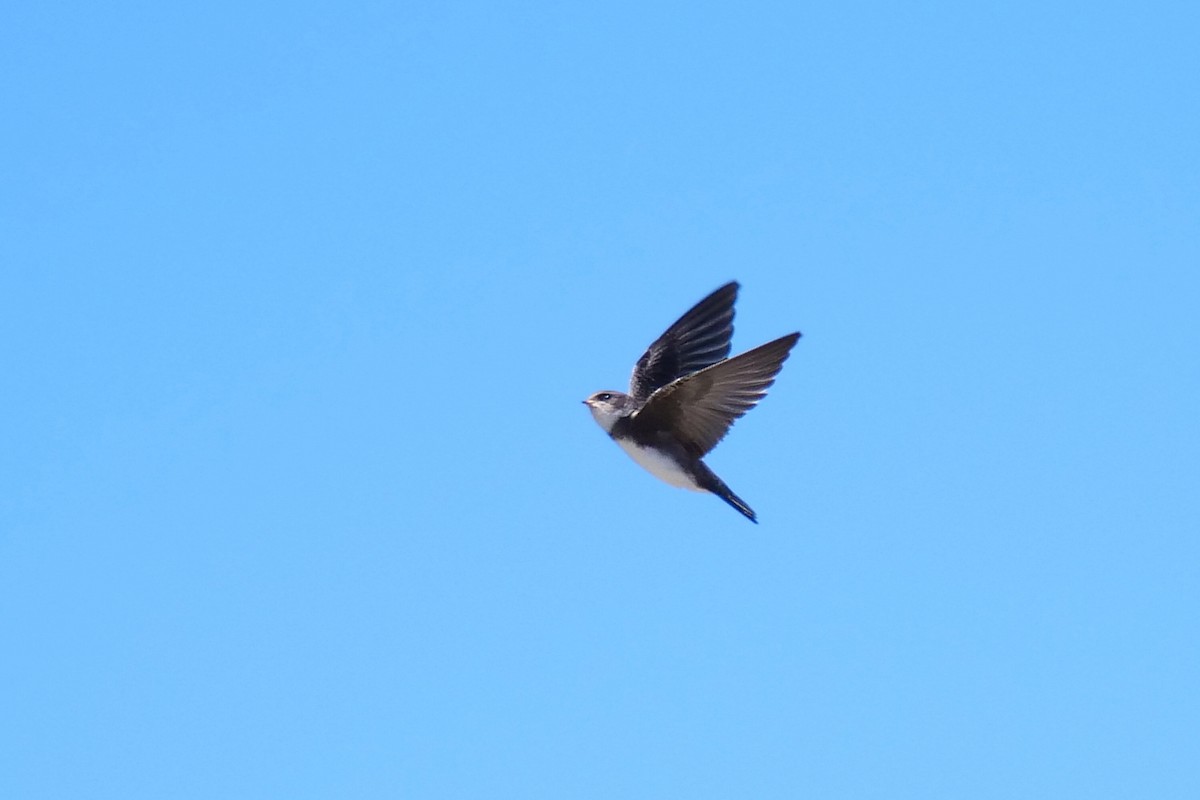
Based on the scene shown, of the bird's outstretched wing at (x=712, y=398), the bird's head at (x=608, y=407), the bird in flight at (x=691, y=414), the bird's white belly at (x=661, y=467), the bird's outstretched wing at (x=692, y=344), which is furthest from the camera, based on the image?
the bird's outstretched wing at (x=692, y=344)

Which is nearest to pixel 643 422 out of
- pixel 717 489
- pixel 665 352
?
pixel 717 489

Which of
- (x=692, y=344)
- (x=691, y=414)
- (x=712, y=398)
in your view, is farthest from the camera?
(x=692, y=344)

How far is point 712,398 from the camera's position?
38.0 ft

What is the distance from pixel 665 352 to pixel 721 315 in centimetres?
59

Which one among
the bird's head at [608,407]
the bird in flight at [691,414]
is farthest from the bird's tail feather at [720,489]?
the bird's head at [608,407]

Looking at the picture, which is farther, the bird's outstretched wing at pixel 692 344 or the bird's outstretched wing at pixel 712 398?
the bird's outstretched wing at pixel 692 344

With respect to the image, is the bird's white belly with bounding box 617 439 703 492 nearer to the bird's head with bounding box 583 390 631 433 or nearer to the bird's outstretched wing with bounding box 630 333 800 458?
the bird's outstretched wing with bounding box 630 333 800 458

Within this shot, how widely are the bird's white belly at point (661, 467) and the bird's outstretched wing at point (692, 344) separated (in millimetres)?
1815

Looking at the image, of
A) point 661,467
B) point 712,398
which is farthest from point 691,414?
point 661,467

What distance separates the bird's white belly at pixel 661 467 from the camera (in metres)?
11.8

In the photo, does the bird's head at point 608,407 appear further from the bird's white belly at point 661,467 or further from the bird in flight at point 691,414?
the bird's white belly at point 661,467

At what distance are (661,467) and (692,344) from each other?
2373 mm

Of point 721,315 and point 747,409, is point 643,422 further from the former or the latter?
point 721,315

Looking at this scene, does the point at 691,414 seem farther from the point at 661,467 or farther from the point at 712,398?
the point at 661,467
